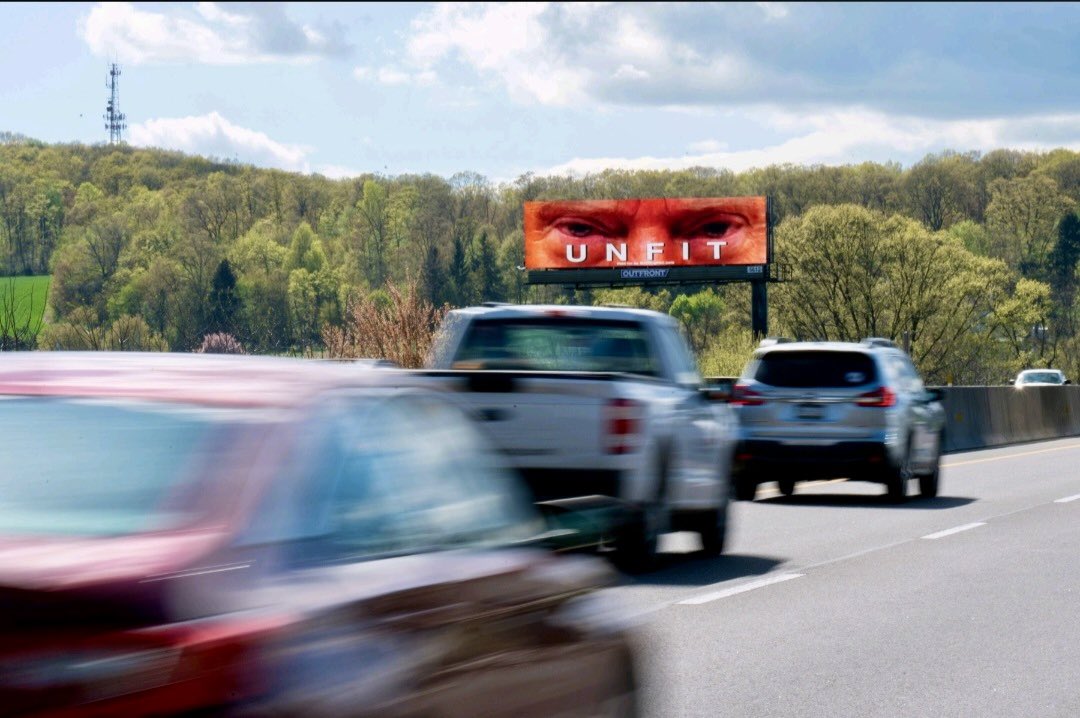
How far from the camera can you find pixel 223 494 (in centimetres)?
350

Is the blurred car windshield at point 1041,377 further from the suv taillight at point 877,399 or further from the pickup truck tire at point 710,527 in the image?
the pickup truck tire at point 710,527

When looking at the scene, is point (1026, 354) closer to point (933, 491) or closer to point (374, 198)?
point (374, 198)

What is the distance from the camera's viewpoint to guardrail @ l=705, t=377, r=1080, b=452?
1230 inches

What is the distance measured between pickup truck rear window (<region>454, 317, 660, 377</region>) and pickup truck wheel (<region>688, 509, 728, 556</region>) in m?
1.19

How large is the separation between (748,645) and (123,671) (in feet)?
18.5

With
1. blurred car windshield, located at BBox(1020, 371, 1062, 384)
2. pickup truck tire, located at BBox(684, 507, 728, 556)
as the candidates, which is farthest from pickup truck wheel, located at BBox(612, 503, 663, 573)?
blurred car windshield, located at BBox(1020, 371, 1062, 384)

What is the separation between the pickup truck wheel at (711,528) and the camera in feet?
41.6

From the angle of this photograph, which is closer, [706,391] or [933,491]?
[706,391]

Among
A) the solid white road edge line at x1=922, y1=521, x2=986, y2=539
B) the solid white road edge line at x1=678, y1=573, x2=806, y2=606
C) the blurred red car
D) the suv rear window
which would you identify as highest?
the blurred red car

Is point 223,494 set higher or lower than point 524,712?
higher

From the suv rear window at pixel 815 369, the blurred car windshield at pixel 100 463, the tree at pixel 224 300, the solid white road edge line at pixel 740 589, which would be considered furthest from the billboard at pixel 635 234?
the blurred car windshield at pixel 100 463

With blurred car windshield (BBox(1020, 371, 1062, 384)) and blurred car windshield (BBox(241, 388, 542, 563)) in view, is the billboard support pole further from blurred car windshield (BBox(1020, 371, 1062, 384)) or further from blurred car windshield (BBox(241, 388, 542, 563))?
blurred car windshield (BBox(241, 388, 542, 563))

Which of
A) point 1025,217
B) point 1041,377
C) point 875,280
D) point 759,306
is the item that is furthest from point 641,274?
point 1025,217

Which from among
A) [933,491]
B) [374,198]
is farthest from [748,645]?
[374,198]
